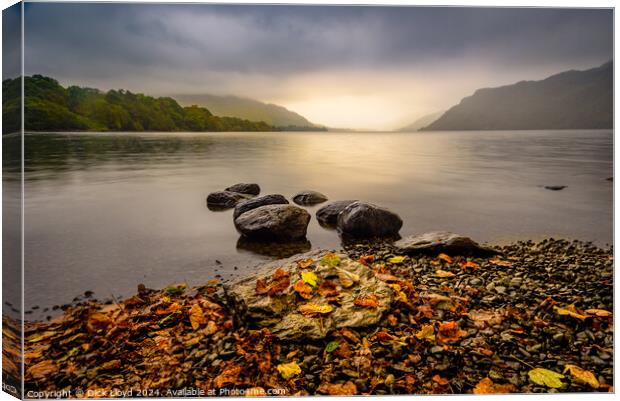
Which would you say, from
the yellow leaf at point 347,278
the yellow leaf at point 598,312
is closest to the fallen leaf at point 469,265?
the yellow leaf at point 598,312

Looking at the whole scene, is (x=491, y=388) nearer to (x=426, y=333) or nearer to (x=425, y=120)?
(x=426, y=333)

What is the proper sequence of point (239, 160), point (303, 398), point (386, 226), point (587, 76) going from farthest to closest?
point (239, 160)
point (386, 226)
point (587, 76)
point (303, 398)

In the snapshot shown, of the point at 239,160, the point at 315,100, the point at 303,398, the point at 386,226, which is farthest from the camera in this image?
the point at 239,160

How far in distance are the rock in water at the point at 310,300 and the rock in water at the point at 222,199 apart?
137 inches

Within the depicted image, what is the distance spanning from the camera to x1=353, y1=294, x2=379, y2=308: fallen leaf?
3.72m

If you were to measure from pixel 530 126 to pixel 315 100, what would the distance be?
2894 mm

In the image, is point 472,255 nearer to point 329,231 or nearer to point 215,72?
point 329,231

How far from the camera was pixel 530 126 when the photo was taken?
213 inches

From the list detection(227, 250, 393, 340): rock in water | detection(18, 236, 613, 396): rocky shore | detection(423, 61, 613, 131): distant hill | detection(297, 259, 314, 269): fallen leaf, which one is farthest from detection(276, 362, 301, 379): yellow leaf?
detection(423, 61, 613, 131): distant hill

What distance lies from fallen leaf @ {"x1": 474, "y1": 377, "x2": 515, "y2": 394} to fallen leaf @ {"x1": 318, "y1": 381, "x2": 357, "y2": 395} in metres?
0.99

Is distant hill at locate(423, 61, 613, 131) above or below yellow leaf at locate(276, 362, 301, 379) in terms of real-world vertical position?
above

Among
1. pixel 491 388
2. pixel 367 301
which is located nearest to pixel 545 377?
pixel 491 388

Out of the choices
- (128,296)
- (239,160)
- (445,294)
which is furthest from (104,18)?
(445,294)

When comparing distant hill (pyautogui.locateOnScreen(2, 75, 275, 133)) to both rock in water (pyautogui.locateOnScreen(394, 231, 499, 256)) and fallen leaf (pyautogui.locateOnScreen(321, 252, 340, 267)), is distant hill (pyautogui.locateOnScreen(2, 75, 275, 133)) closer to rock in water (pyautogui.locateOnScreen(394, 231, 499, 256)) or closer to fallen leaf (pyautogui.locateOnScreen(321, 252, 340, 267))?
fallen leaf (pyautogui.locateOnScreen(321, 252, 340, 267))
